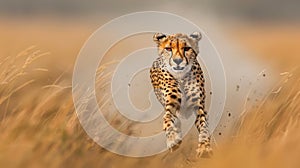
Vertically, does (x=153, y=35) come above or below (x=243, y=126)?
above

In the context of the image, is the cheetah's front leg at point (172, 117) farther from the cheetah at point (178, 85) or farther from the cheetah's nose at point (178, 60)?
the cheetah's nose at point (178, 60)

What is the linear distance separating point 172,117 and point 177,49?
330 millimetres

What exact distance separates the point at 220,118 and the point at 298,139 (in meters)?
0.40

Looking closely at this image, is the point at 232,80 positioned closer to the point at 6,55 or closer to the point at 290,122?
the point at 290,122

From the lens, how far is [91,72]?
16.2ft

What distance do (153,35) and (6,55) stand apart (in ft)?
2.43

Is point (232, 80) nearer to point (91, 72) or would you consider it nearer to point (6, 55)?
point (91, 72)

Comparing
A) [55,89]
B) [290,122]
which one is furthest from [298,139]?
[55,89]

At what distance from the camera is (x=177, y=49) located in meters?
4.79

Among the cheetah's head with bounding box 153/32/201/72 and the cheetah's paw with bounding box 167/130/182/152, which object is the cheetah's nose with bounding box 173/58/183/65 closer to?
the cheetah's head with bounding box 153/32/201/72

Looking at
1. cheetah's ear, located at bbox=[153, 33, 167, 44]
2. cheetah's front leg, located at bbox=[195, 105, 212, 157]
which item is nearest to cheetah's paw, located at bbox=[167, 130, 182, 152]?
cheetah's front leg, located at bbox=[195, 105, 212, 157]

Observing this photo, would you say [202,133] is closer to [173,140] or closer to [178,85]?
[173,140]

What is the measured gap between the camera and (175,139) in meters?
4.84

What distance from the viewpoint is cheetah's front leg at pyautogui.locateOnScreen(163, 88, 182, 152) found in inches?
190
